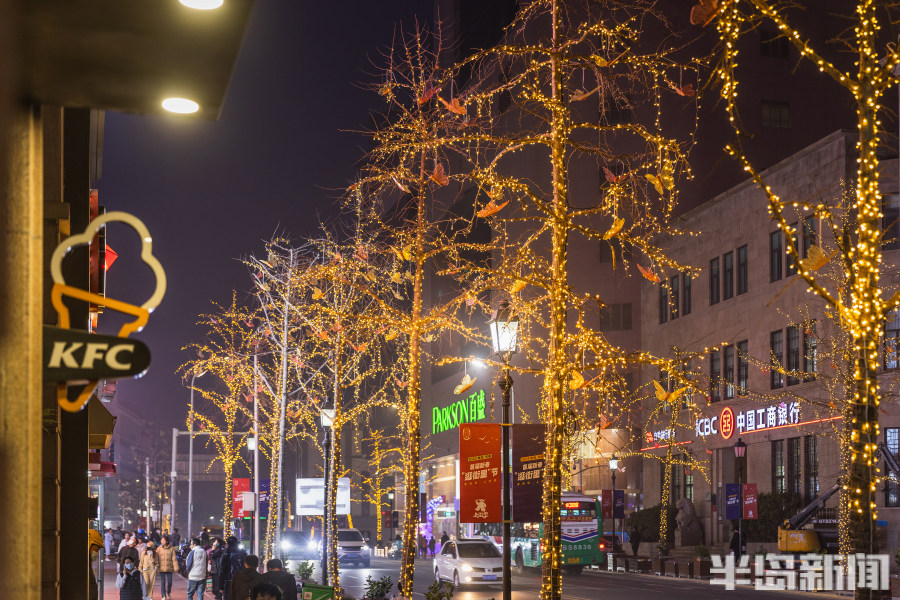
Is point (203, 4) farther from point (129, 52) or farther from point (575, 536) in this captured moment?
point (575, 536)

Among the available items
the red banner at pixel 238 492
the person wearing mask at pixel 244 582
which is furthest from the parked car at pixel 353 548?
the person wearing mask at pixel 244 582

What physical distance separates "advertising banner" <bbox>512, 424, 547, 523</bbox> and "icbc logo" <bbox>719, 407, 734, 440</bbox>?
40789mm

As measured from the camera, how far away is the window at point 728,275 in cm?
5775

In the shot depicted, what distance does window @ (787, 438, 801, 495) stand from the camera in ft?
166

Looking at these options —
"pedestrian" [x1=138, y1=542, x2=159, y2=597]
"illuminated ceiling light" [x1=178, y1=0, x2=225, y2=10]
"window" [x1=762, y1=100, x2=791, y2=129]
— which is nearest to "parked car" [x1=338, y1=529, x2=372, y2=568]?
"pedestrian" [x1=138, y1=542, x2=159, y2=597]

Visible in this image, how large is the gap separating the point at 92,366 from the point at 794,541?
39849mm

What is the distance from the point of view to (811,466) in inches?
1944

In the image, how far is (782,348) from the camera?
52.0m

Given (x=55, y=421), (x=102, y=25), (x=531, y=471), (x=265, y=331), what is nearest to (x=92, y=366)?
(x=102, y=25)

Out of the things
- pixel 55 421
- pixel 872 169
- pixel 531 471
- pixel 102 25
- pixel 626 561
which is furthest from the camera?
pixel 626 561

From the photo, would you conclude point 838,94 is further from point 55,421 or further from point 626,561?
point 55,421

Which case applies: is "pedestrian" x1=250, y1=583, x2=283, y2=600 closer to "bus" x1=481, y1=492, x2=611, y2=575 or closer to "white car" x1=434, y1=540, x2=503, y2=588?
"white car" x1=434, y1=540, x2=503, y2=588

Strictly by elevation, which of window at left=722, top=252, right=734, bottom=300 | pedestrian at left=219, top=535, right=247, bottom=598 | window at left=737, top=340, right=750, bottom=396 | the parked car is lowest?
the parked car

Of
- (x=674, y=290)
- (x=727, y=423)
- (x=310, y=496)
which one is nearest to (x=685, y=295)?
(x=674, y=290)
